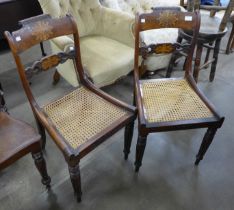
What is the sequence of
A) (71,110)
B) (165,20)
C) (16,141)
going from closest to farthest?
(16,141), (71,110), (165,20)

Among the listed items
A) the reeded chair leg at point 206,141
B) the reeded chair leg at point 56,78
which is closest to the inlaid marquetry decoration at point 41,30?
the reeded chair leg at point 56,78

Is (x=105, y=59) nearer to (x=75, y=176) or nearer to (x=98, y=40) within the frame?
(x=98, y=40)

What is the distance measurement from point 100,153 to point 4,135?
27.8 inches

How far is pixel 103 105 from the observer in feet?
4.31

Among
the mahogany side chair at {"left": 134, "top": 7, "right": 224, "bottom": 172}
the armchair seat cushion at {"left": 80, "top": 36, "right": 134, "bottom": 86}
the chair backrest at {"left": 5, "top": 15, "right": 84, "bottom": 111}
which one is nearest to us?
the chair backrest at {"left": 5, "top": 15, "right": 84, "bottom": 111}

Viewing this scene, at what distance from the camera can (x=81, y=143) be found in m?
1.10

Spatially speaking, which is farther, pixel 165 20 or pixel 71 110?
pixel 165 20

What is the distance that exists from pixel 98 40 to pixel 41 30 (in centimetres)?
87

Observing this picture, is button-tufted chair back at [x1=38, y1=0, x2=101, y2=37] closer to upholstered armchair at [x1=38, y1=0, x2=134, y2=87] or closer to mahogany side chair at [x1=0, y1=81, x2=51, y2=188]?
upholstered armchair at [x1=38, y1=0, x2=134, y2=87]

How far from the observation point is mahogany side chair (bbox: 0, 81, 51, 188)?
996 millimetres

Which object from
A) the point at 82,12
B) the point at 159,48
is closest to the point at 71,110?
the point at 159,48

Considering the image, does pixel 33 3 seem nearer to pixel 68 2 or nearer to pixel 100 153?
pixel 68 2

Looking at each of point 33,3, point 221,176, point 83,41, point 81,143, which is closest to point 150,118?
point 81,143

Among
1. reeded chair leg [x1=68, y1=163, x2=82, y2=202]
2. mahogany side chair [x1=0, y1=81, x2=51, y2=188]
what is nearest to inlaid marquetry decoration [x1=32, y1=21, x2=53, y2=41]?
mahogany side chair [x1=0, y1=81, x2=51, y2=188]
